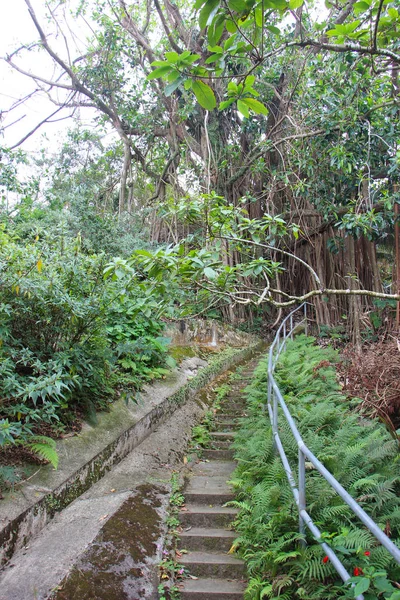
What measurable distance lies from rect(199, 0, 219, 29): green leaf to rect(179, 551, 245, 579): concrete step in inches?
124

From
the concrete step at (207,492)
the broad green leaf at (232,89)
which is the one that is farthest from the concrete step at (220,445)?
the broad green leaf at (232,89)

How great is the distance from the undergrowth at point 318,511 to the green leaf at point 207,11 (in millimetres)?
2218

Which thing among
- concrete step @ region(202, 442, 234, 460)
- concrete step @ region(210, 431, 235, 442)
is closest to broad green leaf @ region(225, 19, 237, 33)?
concrete step @ region(202, 442, 234, 460)

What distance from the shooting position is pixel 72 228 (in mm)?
8188

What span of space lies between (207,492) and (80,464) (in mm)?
1151

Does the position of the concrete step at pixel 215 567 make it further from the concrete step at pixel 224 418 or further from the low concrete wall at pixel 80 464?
the concrete step at pixel 224 418

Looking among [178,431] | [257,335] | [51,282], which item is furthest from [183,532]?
[257,335]

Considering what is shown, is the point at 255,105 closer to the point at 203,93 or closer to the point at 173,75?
the point at 203,93

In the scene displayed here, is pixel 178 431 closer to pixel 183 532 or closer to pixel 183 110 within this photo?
pixel 183 532

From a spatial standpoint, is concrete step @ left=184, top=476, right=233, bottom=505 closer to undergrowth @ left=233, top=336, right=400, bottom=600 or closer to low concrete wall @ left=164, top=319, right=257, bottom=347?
undergrowth @ left=233, top=336, right=400, bottom=600

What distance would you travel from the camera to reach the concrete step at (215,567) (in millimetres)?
3010

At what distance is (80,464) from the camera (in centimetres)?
347

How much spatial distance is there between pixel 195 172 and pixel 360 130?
4.30 metres

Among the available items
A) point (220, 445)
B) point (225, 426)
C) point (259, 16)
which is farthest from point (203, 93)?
point (225, 426)
